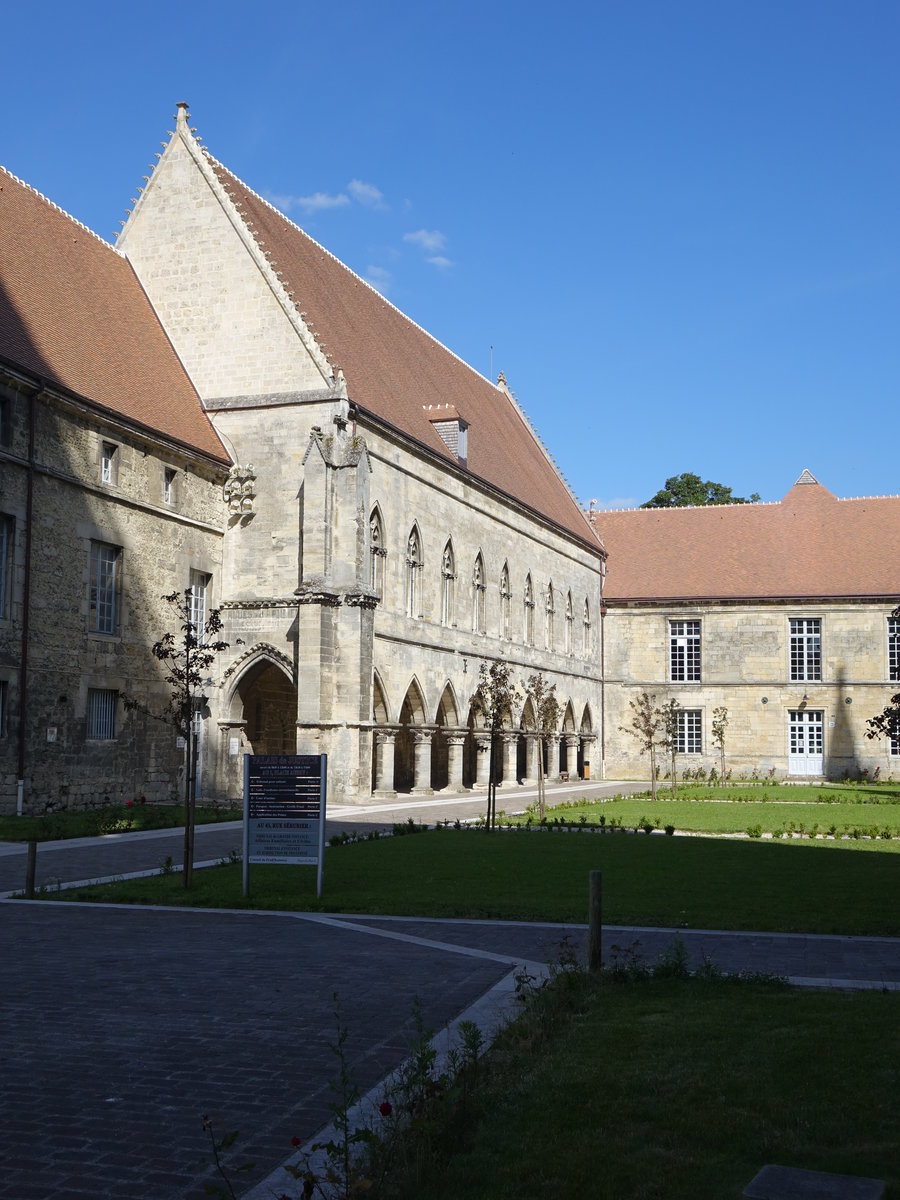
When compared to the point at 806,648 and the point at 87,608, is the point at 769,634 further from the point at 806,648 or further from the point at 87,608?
the point at 87,608

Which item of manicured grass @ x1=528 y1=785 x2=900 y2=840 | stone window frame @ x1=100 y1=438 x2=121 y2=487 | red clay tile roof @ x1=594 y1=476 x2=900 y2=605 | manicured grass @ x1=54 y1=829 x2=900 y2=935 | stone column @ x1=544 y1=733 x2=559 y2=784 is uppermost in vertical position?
red clay tile roof @ x1=594 y1=476 x2=900 y2=605

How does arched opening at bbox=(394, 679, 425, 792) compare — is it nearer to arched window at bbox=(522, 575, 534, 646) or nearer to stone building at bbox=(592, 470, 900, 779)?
arched window at bbox=(522, 575, 534, 646)

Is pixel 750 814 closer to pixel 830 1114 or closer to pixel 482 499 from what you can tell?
pixel 482 499

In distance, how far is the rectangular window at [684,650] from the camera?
5522cm

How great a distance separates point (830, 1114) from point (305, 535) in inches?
1055

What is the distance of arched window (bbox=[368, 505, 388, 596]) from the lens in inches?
→ 1352

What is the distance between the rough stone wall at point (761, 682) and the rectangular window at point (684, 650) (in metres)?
0.29

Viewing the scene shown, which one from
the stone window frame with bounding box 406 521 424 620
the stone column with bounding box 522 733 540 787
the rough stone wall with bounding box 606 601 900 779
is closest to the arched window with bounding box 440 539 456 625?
the stone window frame with bounding box 406 521 424 620

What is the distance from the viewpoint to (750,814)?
29.0m

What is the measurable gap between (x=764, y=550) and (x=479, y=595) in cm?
1832

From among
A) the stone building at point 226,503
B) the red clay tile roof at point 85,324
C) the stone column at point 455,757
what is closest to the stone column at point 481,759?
the stone building at point 226,503

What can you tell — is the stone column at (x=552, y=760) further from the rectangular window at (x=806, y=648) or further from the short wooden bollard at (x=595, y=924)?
the short wooden bollard at (x=595, y=924)

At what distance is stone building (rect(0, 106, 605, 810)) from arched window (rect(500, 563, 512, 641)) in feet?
4.52

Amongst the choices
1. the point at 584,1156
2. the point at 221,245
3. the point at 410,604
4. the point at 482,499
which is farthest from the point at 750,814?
the point at 584,1156
